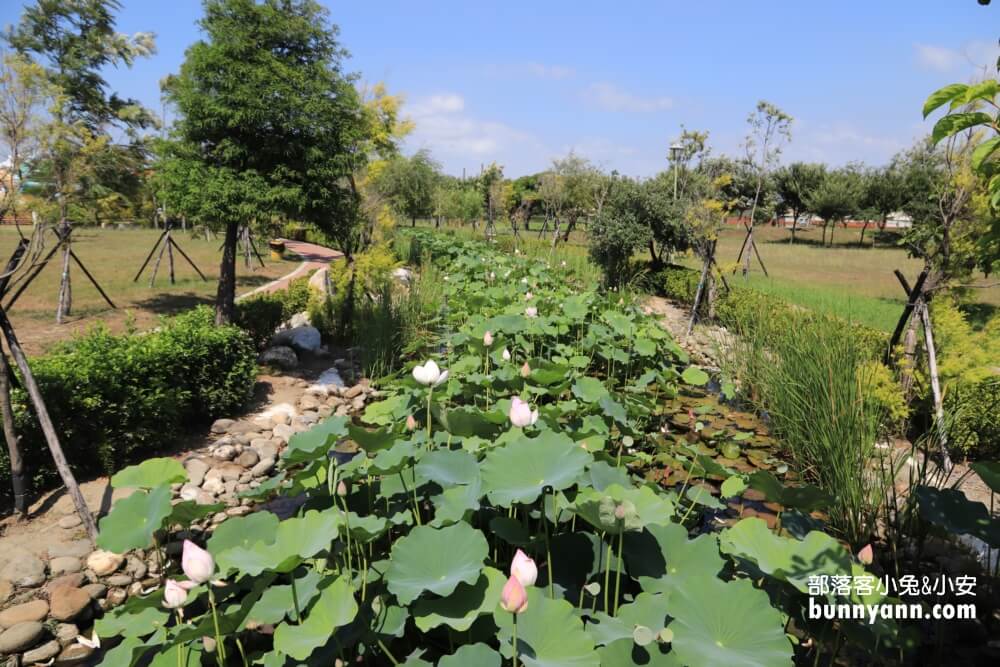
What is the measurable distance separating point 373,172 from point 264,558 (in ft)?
28.5

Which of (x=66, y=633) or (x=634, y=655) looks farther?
(x=66, y=633)

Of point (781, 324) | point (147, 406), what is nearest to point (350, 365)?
point (147, 406)

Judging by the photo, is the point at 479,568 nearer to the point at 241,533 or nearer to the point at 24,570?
the point at 241,533

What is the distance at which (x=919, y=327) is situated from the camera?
5309 millimetres

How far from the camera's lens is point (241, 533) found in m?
2.19

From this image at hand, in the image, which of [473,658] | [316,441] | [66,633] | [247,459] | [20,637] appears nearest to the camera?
[473,658]

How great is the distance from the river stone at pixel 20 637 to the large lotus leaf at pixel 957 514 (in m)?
4.24

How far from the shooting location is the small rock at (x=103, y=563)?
3.31 m

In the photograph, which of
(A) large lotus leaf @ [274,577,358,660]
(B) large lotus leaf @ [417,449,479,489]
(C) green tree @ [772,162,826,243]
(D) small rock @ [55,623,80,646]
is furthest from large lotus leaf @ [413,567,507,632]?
(C) green tree @ [772,162,826,243]

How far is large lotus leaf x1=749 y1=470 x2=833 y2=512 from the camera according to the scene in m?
2.18

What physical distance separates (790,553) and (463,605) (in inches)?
44.7

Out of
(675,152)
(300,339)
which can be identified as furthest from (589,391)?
(675,152)

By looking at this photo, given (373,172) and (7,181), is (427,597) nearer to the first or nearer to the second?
(7,181)

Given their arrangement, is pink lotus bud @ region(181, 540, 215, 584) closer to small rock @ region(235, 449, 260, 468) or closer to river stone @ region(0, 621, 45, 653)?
river stone @ region(0, 621, 45, 653)
